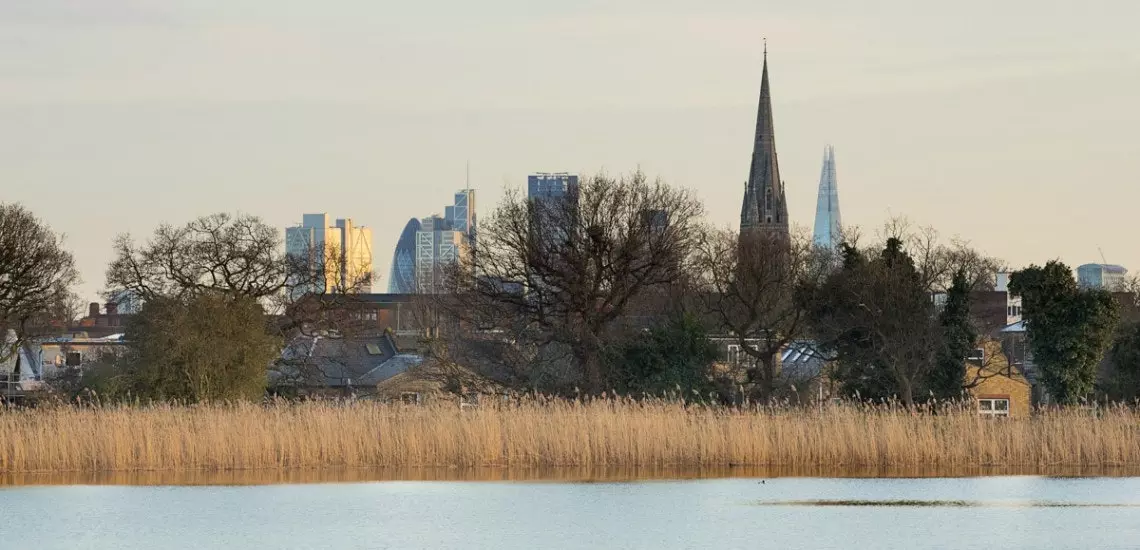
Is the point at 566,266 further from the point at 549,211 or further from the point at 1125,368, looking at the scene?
the point at 1125,368

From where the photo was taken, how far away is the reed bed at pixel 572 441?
3180 centimetres

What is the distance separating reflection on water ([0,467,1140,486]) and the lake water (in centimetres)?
81

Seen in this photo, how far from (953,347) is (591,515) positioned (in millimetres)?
29714

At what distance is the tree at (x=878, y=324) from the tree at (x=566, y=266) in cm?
501

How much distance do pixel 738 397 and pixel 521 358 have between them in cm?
806

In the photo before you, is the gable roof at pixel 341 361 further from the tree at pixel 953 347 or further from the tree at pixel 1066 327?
the tree at pixel 1066 327

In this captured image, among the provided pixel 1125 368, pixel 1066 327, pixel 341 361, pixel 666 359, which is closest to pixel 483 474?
pixel 666 359

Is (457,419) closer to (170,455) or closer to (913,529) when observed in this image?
(170,455)

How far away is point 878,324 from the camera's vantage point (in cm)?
5328

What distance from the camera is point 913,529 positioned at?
73.7 feet

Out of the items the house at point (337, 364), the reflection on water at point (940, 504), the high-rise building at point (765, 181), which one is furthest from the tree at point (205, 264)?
the high-rise building at point (765, 181)

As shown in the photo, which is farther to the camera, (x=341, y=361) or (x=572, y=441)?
(x=341, y=361)

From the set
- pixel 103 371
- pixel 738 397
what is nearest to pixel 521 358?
pixel 738 397

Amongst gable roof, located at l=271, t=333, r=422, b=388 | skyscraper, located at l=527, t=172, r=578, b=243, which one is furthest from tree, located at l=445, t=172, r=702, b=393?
gable roof, located at l=271, t=333, r=422, b=388
